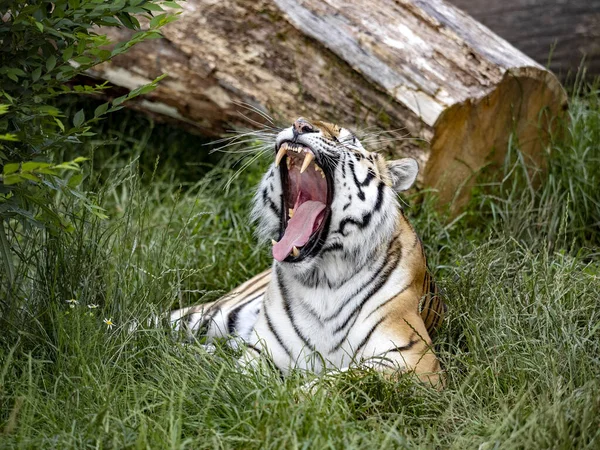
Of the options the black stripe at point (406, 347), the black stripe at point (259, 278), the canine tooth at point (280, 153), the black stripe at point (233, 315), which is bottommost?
the black stripe at point (233, 315)

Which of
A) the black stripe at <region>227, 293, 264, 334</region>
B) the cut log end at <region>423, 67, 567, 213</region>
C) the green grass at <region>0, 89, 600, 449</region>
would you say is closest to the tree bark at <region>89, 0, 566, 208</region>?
the cut log end at <region>423, 67, 567, 213</region>

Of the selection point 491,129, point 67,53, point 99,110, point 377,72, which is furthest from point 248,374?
point 491,129

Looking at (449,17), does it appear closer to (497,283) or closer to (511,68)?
(511,68)

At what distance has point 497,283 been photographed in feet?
11.7

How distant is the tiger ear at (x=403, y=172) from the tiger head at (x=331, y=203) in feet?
0.27

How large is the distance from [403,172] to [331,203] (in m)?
0.39

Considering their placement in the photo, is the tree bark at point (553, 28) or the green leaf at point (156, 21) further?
the tree bark at point (553, 28)

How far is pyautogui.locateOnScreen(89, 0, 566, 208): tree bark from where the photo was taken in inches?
174

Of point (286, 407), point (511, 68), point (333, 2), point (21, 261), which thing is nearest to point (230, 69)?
point (333, 2)

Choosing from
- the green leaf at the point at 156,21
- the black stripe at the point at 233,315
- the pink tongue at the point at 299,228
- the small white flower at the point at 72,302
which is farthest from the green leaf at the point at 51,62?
the black stripe at the point at 233,315

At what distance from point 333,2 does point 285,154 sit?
1.59 m

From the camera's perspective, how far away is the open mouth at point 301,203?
10.8 feet

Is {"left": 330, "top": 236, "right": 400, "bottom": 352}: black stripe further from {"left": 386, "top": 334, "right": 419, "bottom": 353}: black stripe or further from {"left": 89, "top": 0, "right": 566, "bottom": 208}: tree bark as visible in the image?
{"left": 89, "top": 0, "right": 566, "bottom": 208}: tree bark

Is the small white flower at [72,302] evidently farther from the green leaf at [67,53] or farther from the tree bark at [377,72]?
the tree bark at [377,72]
